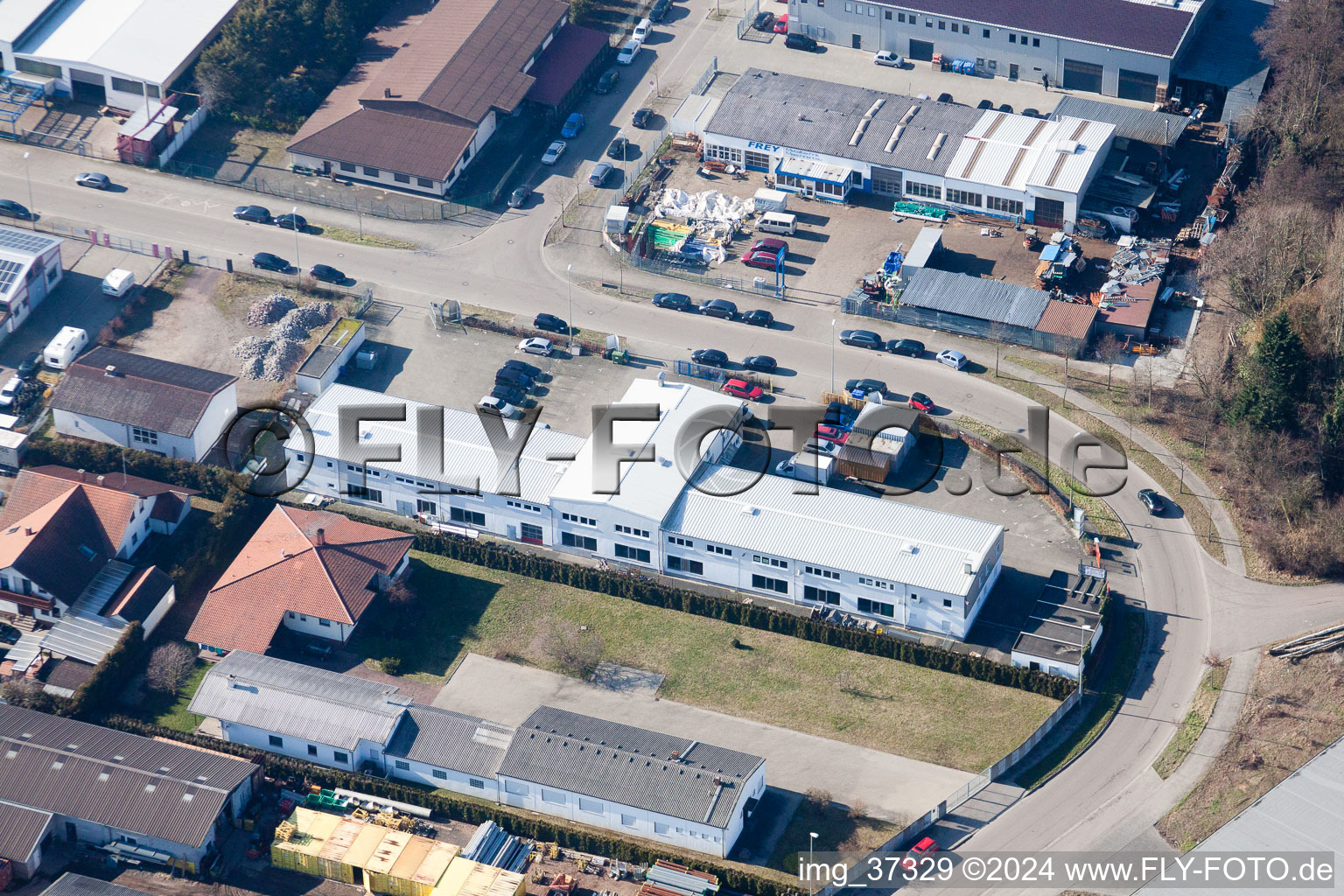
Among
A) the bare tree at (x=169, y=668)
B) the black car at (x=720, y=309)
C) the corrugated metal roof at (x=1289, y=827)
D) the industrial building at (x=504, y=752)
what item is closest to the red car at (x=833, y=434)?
the black car at (x=720, y=309)

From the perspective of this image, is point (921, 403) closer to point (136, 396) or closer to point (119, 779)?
point (136, 396)

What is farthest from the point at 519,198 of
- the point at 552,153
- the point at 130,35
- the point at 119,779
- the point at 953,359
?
the point at 119,779

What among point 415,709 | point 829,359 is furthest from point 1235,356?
point 415,709

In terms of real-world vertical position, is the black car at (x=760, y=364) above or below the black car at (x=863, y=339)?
below

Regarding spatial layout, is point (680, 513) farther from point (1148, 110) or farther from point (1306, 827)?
point (1148, 110)

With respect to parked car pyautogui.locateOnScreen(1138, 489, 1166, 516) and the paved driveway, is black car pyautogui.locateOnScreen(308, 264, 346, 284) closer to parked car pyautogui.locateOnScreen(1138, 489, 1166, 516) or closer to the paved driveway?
the paved driveway

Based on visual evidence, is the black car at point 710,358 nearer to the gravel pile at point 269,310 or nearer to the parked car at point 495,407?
the parked car at point 495,407

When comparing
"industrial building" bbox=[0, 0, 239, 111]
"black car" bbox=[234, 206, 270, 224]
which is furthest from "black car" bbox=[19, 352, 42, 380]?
"industrial building" bbox=[0, 0, 239, 111]
